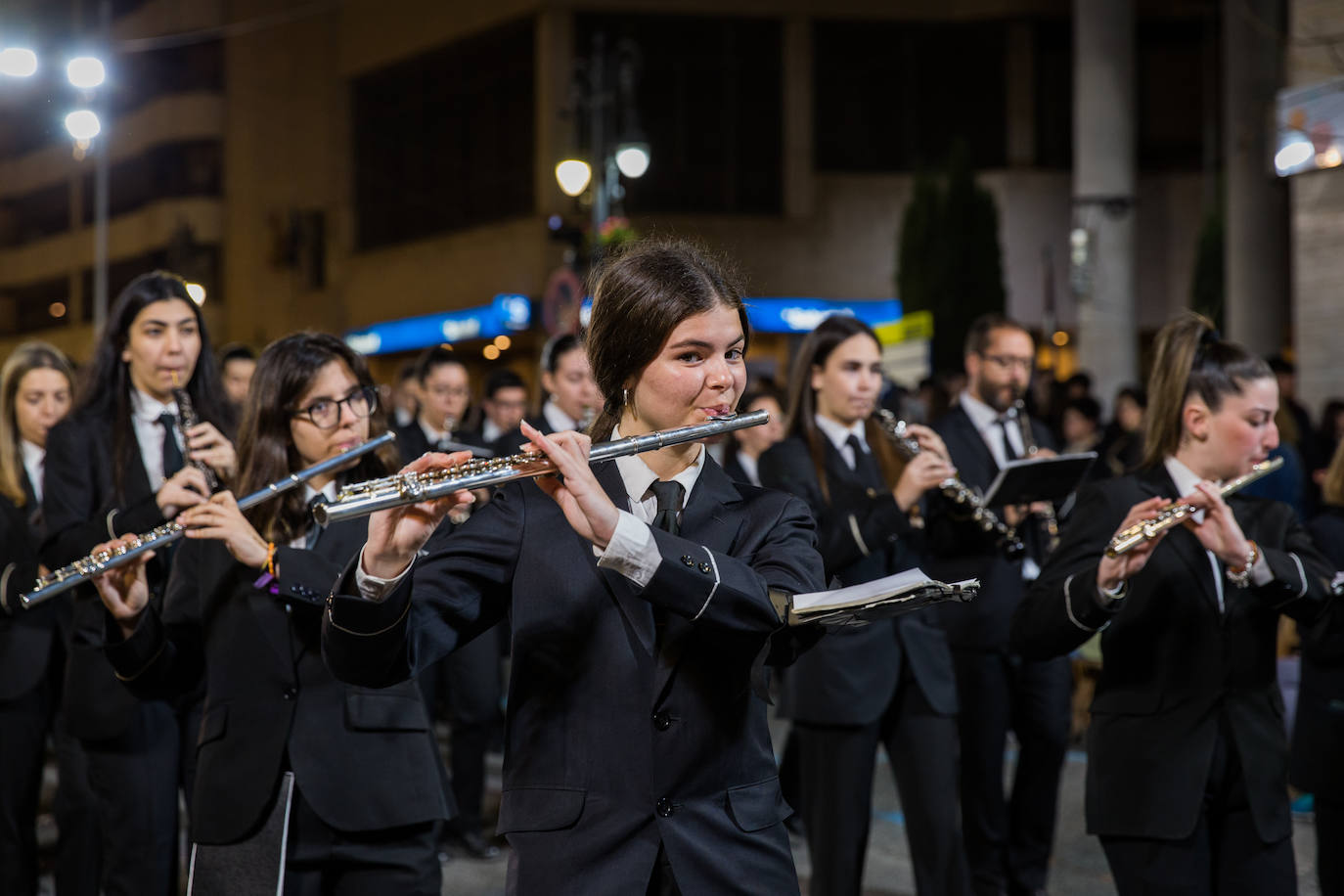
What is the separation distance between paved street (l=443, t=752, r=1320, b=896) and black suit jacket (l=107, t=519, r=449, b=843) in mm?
2865

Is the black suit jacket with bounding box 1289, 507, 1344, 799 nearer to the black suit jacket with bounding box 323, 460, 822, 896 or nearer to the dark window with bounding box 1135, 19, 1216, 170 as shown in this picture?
the black suit jacket with bounding box 323, 460, 822, 896

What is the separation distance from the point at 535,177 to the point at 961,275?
755cm

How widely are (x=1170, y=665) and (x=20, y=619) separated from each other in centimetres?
432

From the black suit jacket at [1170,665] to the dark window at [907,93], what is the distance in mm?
22501

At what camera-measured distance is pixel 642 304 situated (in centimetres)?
274

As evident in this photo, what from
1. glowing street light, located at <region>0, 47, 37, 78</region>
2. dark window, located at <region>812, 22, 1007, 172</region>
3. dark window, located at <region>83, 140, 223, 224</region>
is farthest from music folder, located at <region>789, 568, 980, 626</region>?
dark window, located at <region>83, 140, 223, 224</region>

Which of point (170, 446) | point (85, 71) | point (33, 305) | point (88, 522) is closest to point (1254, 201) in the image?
point (85, 71)

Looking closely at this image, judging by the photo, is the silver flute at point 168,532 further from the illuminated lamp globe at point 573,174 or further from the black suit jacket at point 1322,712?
the illuminated lamp globe at point 573,174

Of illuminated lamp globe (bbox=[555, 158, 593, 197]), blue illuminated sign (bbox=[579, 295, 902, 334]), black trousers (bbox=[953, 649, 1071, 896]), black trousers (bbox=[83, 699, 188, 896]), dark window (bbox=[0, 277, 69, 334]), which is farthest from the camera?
dark window (bbox=[0, 277, 69, 334])

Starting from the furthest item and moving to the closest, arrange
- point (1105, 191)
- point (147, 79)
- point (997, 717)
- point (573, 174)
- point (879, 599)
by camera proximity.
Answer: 1. point (147, 79)
2. point (1105, 191)
3. point (573, 174)
4. point (997, 717)
5. point (879, 599)

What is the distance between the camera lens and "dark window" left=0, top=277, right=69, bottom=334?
1625 inches

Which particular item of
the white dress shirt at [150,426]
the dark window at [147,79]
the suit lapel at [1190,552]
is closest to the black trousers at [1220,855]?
the suit lapel at [1190,552]

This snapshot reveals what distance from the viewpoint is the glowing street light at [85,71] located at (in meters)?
15.5

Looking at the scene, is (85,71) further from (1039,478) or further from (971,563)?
(1039,478)
